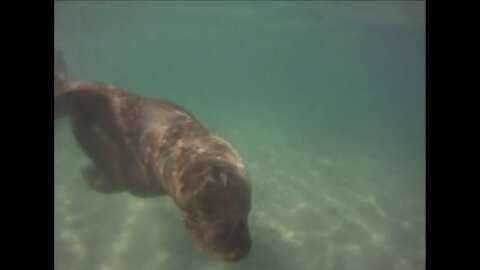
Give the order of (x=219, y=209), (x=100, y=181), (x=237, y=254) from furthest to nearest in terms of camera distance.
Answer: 1. (x=100, y=181)
2. (x=219, y=209)
3. (x=237, y=254)

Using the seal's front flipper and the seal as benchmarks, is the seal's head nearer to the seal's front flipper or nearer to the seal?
the seal

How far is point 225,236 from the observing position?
5.97 m

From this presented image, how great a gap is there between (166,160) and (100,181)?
2.70 meters

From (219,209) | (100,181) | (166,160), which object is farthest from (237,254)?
(100,181)

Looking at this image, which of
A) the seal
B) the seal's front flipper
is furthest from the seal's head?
the seal's front flipper

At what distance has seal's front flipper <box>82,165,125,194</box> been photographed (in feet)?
30.3

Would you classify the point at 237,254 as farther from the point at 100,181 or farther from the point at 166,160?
the point at 100,181

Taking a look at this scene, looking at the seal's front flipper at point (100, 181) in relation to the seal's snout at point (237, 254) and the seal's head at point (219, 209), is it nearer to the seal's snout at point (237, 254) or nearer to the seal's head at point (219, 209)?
the seal's head at point (219, 209)

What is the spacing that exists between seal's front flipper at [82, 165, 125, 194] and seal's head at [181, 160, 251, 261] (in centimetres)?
314

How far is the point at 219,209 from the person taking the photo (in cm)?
607
